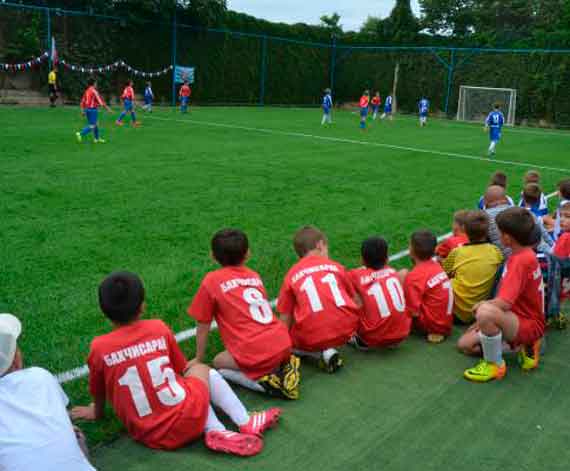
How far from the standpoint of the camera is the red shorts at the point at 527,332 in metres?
3.79

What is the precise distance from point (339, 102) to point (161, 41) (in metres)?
14.7

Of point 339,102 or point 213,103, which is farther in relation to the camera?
point 339,102

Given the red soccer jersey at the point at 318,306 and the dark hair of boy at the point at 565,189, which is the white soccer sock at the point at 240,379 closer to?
the red soccer jersey at the point at 318,306

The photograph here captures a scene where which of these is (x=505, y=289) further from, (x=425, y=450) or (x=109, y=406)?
(x=109, y=406)

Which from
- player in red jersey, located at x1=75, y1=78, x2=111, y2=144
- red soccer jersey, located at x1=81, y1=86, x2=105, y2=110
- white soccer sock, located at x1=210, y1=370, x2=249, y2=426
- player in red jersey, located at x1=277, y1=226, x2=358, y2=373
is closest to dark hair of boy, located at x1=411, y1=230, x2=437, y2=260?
player in red jersey, located at x1=277, y1=226, x2=358, y2=373

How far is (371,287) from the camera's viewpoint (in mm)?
4035

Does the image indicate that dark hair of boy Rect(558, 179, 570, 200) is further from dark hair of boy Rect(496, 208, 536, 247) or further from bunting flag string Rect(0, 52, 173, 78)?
bunting flag string Rect(0, 52, 173, 78)

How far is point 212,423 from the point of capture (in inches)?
117

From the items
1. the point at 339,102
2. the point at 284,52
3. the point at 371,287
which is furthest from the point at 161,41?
the point at 371,287

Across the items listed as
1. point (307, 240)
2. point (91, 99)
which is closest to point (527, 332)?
point (307, 240)

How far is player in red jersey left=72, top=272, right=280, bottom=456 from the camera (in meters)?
2.76

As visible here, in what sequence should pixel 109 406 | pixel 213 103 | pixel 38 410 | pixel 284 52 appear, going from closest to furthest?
pixel 38 410 → pixel 109 406 → pixel 213 103 → pixel 284 52

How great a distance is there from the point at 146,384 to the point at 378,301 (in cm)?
184

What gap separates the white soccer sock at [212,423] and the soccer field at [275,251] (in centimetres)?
11
